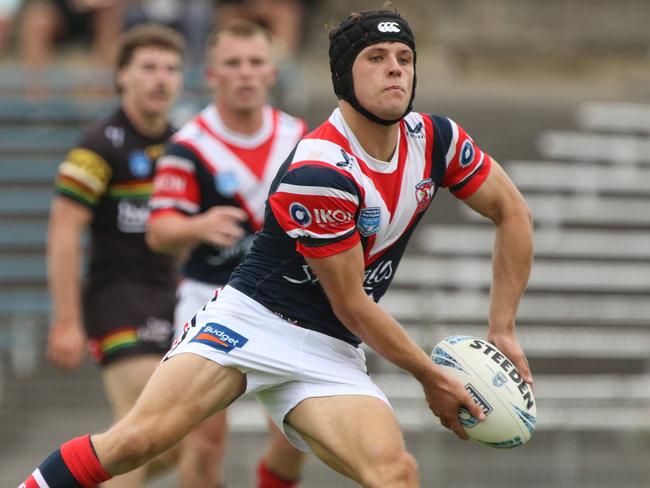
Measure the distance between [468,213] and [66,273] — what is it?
17.4 ft

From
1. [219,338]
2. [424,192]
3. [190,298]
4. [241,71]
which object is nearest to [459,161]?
[424,192]

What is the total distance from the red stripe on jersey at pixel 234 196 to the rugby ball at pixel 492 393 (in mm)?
1779

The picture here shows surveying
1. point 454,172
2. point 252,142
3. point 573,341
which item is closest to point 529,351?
point 573,341

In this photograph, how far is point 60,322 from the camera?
706 cm

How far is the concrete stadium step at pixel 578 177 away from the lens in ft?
38.5

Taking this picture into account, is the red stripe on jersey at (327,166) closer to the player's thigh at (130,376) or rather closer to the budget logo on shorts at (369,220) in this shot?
the budget logo on shorts at (369,220)

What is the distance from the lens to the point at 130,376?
6.77 meters

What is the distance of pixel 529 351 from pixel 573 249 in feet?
6.83

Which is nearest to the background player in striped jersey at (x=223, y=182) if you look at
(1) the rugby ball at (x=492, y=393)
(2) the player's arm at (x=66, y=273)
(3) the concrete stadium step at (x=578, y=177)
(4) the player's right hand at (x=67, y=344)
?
(2) the player's arm at (x=66, y=273)

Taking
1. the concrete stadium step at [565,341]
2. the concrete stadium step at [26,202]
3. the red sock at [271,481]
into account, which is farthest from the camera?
the concrete stadium step at [26,202]

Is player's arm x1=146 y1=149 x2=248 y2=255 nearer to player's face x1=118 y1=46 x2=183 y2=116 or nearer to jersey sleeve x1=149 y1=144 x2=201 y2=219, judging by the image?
jersey sleeve x1=149 y1=144 x2=201 y2=219

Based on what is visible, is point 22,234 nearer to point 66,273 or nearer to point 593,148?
point 66,273

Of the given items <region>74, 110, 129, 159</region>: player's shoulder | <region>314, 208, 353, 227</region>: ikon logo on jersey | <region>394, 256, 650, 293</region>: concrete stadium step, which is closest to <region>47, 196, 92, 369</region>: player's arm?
<region>74, 110, 129, 159</region>: player's shoulder

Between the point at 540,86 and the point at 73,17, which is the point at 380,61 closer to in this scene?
the point at 73,17
